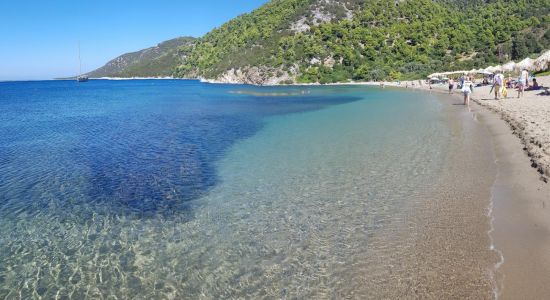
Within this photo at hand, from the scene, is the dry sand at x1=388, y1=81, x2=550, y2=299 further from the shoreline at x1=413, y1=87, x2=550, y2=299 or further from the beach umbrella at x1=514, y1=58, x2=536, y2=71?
the beach umbrella at x1=514, y1=58, x2=536, y2=71

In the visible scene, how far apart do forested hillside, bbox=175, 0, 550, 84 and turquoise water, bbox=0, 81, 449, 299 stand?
319ft

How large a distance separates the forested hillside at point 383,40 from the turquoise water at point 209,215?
319ft

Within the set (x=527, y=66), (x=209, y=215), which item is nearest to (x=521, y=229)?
(x=209, y=215)

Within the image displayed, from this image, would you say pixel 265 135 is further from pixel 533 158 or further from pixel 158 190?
pixel 533 158

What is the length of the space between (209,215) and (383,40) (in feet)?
437

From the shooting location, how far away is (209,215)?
9945 millimetres

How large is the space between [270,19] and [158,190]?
16405 cm

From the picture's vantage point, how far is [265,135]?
76.2 feet

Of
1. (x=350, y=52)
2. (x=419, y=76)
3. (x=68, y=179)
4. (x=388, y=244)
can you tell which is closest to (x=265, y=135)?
(x=68, y=179)

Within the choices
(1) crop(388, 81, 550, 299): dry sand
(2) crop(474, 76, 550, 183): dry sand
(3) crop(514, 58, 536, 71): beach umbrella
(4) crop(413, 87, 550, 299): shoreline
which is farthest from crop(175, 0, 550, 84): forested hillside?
(4) crop(413, 87, 550, 299): shoreline

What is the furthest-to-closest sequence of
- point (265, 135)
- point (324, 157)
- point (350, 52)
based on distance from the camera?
point (350, 52)
point (265, 135)
point (324, 157)

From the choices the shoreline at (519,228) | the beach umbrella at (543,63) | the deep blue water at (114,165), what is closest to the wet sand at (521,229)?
the shoreline at (519,228)

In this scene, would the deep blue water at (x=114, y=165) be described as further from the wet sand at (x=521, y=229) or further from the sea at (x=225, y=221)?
the wet sand at (x=521, y=229)

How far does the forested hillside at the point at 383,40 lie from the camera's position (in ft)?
365
